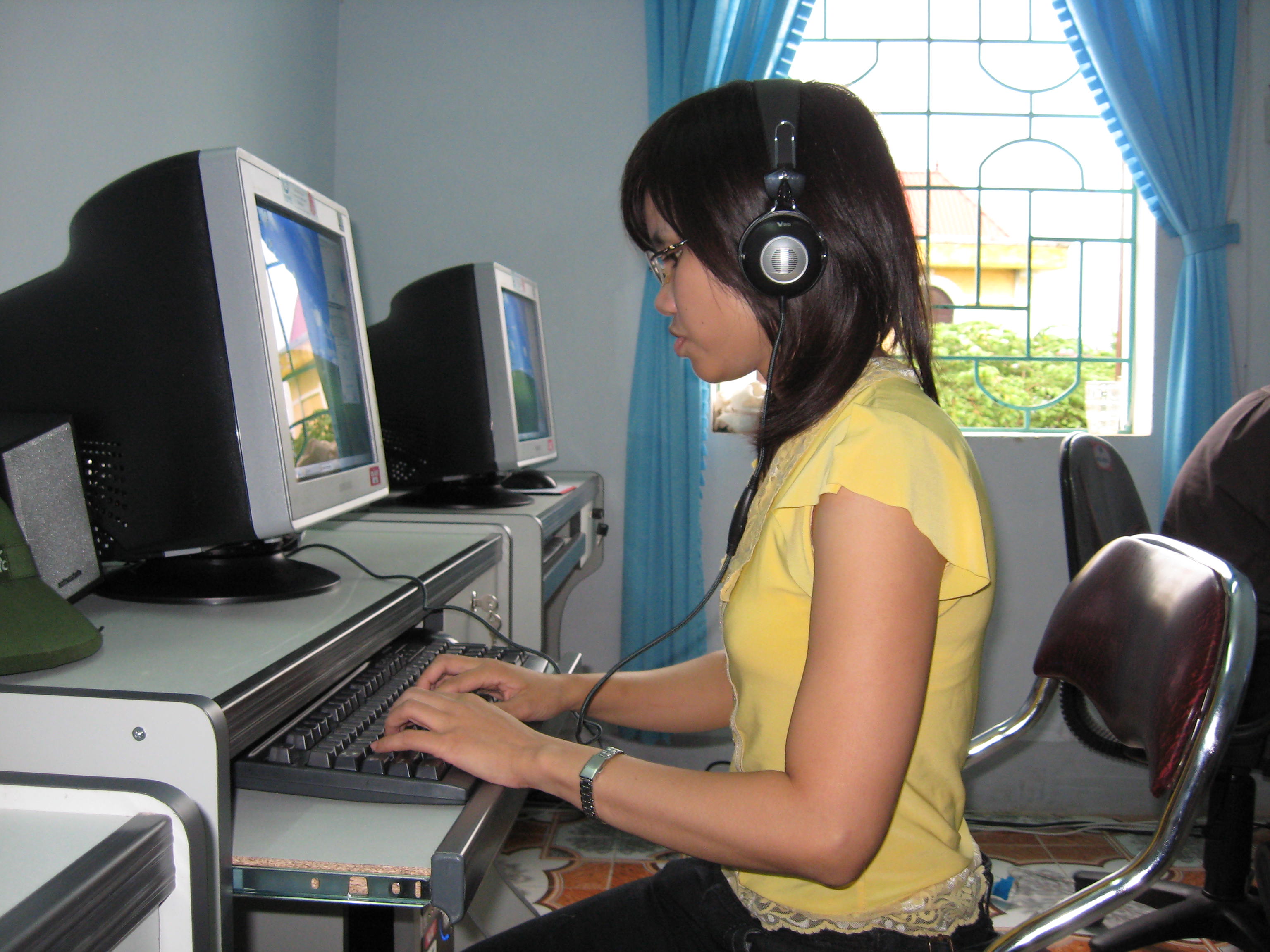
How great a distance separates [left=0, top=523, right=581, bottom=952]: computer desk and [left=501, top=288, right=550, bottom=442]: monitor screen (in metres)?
1.12

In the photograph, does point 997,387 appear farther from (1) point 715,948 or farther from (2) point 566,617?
(1) point 715,948

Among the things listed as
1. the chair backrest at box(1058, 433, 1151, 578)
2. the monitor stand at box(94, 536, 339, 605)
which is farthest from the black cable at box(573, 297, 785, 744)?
the chair backrest at box(1058, 433, 1151, 578)

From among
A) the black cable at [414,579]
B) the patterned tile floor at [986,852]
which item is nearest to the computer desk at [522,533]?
the black cable at [414,579]

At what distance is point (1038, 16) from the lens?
2672 millimetres

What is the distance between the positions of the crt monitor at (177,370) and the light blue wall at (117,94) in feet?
2.17

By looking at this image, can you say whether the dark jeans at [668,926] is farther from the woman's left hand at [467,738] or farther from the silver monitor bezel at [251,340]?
the silver monitor bezel at [251,340]

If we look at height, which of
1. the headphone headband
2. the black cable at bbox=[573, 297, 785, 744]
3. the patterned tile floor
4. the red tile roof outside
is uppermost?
the red tile roof outside

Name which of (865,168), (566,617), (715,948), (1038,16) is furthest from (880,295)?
(1038,16)

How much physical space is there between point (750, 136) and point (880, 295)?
17 centimetres

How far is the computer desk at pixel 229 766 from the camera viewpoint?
0.59 meters

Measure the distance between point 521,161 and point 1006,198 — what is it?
1.37 metres

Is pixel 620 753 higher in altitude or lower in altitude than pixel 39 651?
lower

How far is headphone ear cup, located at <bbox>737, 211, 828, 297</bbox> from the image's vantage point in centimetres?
73

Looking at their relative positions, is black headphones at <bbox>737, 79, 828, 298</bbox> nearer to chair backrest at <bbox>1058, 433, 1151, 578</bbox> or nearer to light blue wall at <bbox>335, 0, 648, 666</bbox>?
chair backrest at <bbox>1058, 433, 1151, 578</bbox>
